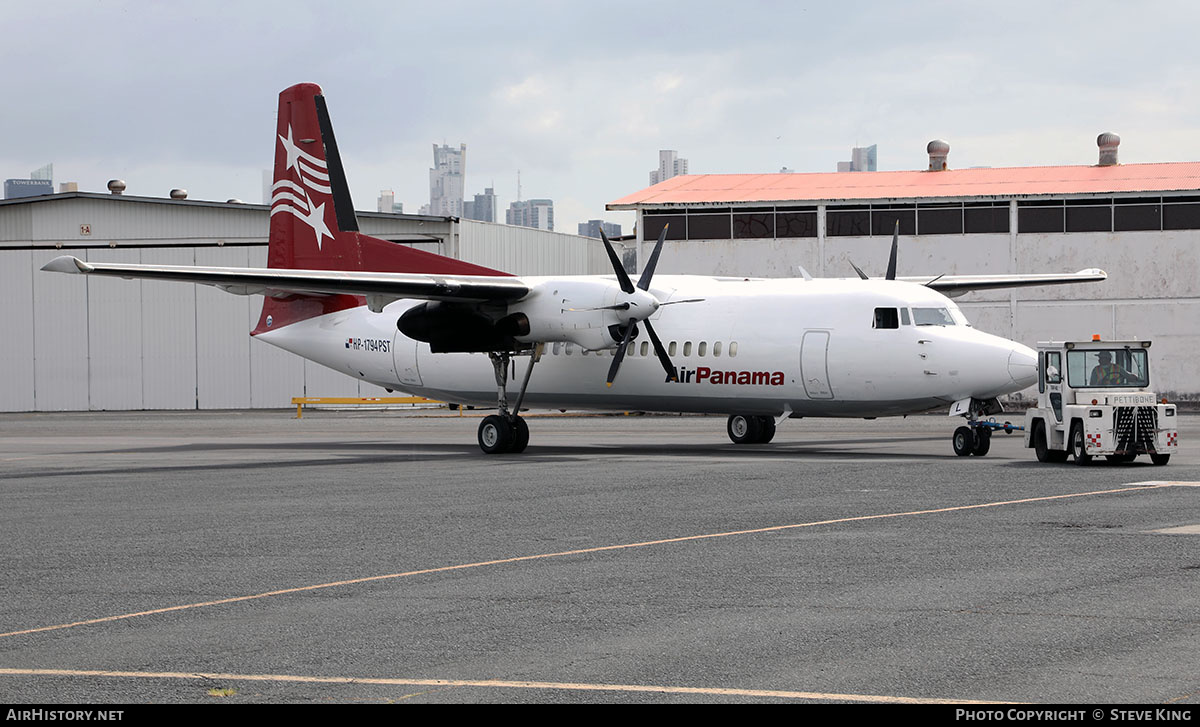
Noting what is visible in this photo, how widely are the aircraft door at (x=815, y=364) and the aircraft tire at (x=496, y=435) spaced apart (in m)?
6.26

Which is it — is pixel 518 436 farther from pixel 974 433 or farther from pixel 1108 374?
pixel 1108 374

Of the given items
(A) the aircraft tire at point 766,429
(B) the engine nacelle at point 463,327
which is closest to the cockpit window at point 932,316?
(A) the aircraft tire at point 766,429

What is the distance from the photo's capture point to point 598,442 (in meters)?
32.9

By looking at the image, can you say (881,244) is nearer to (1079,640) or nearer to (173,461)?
(173,461)

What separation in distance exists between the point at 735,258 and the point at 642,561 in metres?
41.5

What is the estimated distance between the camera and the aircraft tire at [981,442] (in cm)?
2464

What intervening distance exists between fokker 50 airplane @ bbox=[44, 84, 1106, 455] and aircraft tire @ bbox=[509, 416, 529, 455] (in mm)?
43

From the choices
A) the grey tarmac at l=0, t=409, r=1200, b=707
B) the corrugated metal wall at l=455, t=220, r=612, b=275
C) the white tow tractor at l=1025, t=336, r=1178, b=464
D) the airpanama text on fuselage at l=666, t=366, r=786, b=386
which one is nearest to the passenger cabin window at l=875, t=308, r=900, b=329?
the airpanama text on fuselage at l=666, t=366, r=786, b=386

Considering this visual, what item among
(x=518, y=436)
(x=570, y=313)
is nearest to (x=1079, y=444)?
(x=570, y=313)

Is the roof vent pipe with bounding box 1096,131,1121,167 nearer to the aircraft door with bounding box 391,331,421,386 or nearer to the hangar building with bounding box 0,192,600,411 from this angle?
the hangar building with bounding box 0,192,600,411

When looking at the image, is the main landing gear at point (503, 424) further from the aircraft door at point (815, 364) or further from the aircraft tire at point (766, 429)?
the aircraft door at point (815, 364)

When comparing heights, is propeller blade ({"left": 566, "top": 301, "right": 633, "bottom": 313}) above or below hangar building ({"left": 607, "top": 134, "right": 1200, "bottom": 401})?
below

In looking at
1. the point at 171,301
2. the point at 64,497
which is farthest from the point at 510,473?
the point at 171,301

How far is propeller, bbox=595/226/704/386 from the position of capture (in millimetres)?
26641
